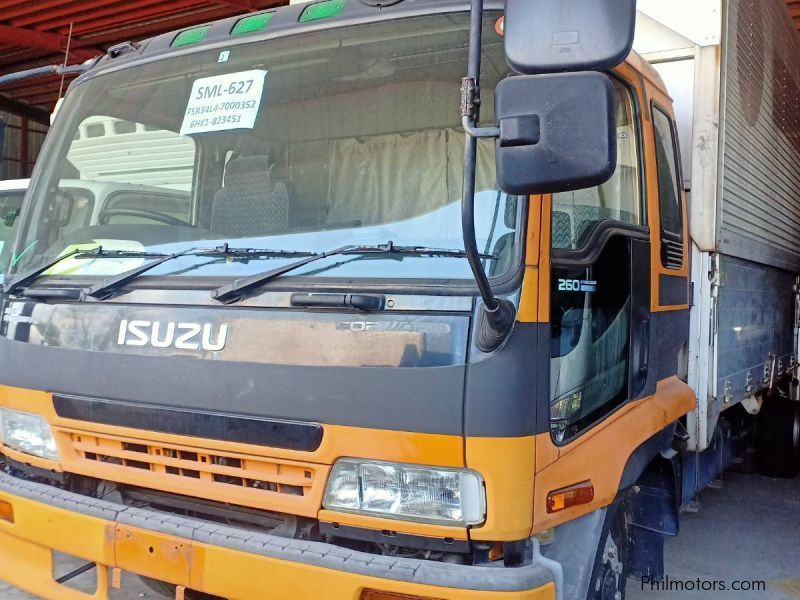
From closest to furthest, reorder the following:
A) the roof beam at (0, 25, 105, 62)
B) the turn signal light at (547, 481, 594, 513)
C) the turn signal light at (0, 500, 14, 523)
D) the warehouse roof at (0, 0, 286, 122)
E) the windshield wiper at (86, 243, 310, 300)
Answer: the turn signal light at (547, 481, 594, 513) → the windshield wiper at (86, 243, 310, 300) → the turn signal light at (0, 500, 14, 523) → the warehouse roof at (0, 0, 286, 122) → the roof beam at (0, 25, 105, 62)

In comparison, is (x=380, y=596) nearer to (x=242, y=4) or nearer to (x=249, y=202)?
(x=249, y=202)

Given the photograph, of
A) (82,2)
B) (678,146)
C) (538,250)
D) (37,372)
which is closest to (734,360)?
(678,146)

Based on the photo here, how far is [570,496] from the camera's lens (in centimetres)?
254

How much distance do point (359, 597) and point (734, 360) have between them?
2.67 m

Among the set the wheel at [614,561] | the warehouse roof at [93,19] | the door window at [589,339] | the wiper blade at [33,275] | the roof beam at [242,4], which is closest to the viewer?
the door window at [589,339]

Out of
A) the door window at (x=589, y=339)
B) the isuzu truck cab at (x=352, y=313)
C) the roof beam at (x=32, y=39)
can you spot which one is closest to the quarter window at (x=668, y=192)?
the isuzu truck cab at (x=352, y=313)

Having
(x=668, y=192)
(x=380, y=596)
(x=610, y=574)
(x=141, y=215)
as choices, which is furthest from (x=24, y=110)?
(x=380, y=596)

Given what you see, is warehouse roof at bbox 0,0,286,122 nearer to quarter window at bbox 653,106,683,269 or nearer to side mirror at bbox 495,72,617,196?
quarter window at bbox 653,106,683,269

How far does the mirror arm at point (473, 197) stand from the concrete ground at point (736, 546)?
77.6 inches

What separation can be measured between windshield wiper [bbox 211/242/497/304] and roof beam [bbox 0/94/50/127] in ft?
54.8

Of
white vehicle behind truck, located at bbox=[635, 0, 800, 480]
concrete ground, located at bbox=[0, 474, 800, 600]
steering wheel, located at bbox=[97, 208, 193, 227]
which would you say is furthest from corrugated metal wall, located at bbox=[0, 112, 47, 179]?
white vehicle behind truck, located at bbox=[635, 0, 800, 480]

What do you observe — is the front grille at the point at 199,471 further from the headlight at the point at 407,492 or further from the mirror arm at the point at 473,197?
the mirror arm at the point at 473,197

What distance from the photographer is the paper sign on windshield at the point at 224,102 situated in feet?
9.78

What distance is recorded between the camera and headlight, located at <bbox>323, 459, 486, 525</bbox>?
7.61ft
